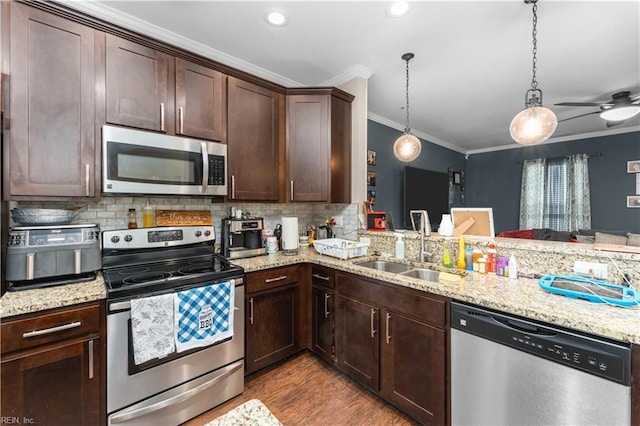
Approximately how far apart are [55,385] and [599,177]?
776 cm

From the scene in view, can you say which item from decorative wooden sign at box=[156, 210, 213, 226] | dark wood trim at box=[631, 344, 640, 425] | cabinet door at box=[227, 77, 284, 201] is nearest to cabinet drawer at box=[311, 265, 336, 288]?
cabinet door at box=[227, 77, 284, 201]

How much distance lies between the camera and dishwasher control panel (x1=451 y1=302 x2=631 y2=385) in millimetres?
984

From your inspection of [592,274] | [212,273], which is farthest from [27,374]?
[592,274]

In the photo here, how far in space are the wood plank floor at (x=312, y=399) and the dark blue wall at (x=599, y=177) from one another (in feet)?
19.7

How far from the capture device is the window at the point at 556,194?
5.23 metres

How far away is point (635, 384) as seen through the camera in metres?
0.96

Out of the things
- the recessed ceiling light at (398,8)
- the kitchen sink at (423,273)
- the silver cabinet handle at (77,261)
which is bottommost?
the kitchen sink at (423,273)

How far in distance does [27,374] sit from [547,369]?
2.27 m

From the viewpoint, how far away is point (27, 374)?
3.97 feet

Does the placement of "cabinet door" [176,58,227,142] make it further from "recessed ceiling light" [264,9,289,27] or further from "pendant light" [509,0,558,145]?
"pendant light" [509,0,558,145]

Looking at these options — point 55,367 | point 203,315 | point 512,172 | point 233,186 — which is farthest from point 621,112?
point 55,367

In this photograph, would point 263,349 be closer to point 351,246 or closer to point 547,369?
point 351,246

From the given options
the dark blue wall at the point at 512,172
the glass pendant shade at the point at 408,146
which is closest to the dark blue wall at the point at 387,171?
the dark blue wall at the point at 512,172

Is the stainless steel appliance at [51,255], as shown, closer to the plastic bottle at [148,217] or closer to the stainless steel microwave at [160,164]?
the stainless steel microwave at [160,164]
